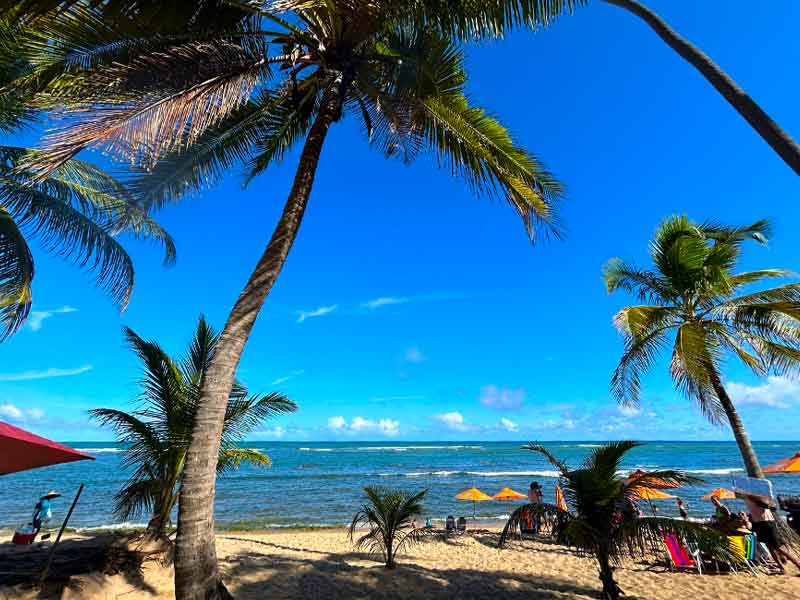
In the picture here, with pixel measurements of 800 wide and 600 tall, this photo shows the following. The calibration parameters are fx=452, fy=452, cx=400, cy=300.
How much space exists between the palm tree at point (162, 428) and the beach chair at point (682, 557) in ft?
26.5

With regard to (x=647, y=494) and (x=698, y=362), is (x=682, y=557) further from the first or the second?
(x=698, y=362)

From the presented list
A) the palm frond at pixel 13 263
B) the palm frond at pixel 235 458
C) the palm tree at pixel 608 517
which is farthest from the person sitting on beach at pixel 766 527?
the palm frond at pixel 13 263

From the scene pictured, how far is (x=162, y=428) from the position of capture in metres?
7.02

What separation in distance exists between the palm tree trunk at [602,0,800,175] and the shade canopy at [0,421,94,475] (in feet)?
23.3

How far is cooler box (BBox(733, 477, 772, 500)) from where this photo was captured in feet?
26.8

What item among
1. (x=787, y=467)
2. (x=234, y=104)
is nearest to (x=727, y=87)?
(x=234, y=104)

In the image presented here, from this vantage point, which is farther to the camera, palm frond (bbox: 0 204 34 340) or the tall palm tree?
palm frond (bbox: 0 204 34 340)

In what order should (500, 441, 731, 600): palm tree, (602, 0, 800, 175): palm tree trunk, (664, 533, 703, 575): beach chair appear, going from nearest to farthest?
(602, 0, 800, 175): palm tree trunk
(500, 441, 731, 600): palm tree
(664, 533, 703, 575): beach chair

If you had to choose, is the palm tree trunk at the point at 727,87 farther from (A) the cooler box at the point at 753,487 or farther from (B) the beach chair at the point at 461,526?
(B) the beach chair at the point at 461,526

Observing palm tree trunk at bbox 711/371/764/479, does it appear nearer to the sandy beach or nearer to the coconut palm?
the sandy beach

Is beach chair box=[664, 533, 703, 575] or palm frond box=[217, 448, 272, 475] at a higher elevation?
palm frond box=[217, 448, 272, 475]

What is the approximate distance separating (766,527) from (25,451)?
1215cm

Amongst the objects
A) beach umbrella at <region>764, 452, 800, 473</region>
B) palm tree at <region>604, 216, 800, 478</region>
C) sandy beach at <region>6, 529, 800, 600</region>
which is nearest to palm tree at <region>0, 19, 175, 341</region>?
sandy beach at <region>6, 529, 800, 600</region>

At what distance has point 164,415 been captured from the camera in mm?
7043
